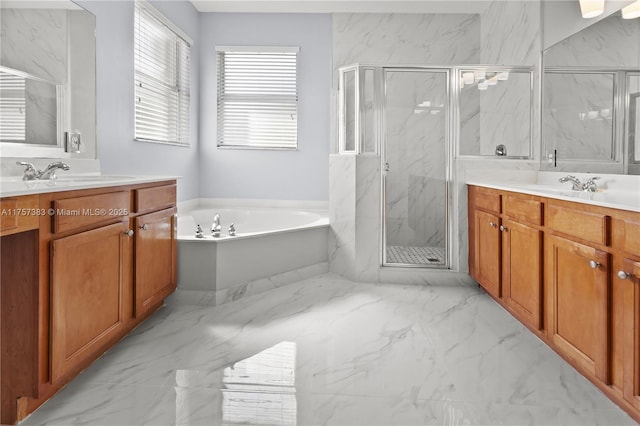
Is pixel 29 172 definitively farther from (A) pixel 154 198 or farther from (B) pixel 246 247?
(B) pixel 246 247

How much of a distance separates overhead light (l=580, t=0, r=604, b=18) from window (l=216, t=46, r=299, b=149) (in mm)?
2833

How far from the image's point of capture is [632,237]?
1599 mm

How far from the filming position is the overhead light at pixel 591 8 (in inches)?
108

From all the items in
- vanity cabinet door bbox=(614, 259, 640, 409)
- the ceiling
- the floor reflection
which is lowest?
the floor reflection

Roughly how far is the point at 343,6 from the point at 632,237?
13.0 feet

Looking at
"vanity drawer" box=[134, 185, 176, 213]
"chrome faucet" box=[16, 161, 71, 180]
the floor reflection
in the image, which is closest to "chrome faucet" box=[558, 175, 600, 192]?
the floor reflection

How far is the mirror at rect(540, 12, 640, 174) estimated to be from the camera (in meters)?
2.47

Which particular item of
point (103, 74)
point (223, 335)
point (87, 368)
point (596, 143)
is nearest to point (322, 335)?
point (223, 335)

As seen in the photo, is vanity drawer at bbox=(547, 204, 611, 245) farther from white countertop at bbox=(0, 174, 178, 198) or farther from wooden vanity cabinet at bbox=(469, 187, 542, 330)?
white countertop at bbox=(0, 174, 178, 198)

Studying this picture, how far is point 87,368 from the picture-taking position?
212 cm

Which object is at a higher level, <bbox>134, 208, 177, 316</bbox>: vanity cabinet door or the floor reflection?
<bbox>134, 208, 177, 316</bbox>: vanity cabinet door

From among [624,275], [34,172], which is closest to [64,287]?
[34,172]

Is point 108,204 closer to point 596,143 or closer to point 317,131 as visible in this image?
point 596,143

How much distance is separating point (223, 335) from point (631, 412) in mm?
1945
